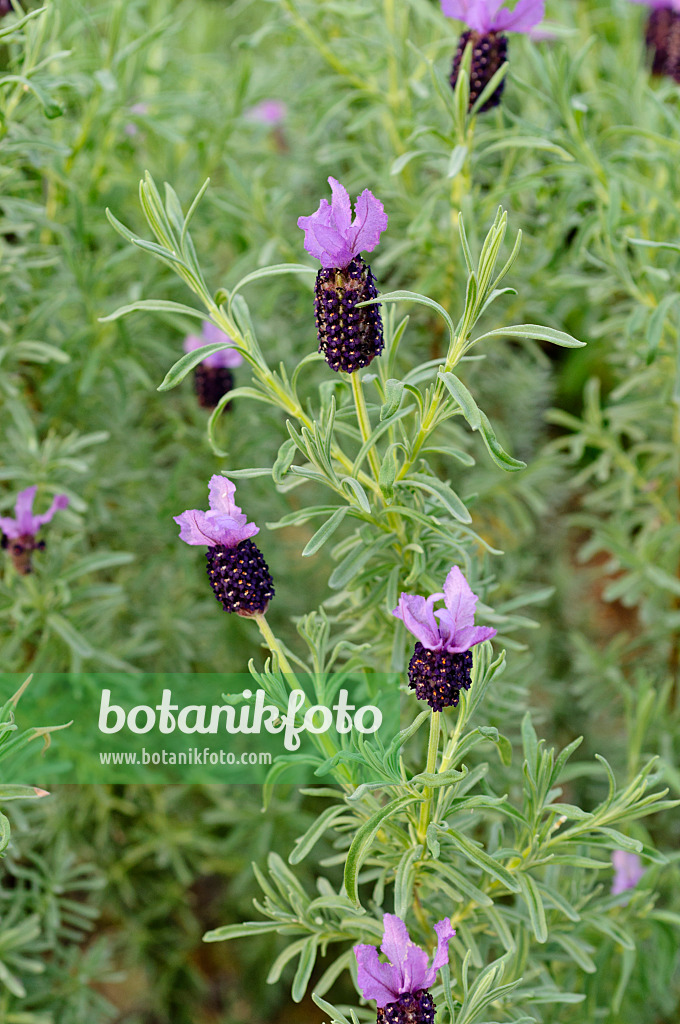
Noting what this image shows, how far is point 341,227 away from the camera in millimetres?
537

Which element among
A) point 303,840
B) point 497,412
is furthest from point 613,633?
point 303,840

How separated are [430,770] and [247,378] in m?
0.75

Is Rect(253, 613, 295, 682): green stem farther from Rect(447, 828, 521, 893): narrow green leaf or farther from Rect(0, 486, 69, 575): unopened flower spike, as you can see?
A: Rect(0, 486, 69, 575): unopened flower spike

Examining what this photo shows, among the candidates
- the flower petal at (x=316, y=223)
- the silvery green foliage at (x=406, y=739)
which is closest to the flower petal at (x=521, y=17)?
the silvery green foliage at (x=406, y=739)

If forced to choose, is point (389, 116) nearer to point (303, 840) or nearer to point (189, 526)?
point (189, 526)

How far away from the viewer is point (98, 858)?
119 centimetres

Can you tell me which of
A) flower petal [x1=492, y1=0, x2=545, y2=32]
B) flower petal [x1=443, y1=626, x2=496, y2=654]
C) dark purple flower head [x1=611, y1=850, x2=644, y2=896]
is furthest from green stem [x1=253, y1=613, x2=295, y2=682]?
flower petal [x1=492, y1=0, x2=545, y2=32]

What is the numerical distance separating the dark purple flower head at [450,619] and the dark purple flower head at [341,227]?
0.65 ft

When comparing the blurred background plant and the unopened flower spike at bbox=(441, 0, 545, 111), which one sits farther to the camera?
the blurred background plant

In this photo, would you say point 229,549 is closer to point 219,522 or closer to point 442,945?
point 219,522

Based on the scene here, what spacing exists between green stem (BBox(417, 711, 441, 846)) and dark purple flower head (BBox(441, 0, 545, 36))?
58cm

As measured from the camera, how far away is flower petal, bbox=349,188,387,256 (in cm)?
53

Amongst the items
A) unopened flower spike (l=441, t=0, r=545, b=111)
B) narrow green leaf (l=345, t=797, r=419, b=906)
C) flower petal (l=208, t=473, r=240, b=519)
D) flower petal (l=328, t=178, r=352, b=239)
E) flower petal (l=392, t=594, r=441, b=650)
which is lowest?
narrow green leaf (l=345, t=797, r=419, b=906)

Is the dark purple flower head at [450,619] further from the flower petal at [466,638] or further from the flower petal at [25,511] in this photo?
the flower petal at [25,511]
